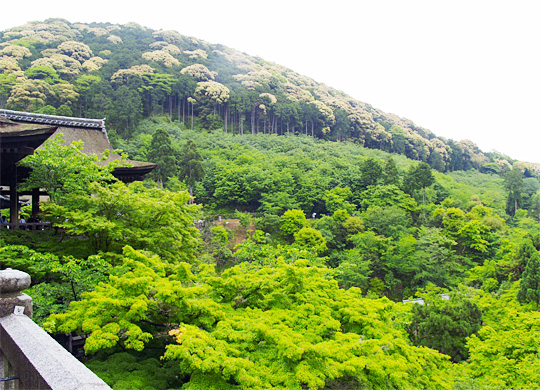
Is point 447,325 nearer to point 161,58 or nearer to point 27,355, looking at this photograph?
point 27,355

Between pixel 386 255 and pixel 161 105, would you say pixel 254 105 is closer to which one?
pixel 161 105

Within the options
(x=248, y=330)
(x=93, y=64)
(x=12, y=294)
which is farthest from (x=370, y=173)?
(x=93, y=64)

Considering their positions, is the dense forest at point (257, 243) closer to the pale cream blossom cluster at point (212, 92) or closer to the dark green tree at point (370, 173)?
the dark green tree at point (370, 173)

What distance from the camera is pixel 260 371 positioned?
497 centimetres

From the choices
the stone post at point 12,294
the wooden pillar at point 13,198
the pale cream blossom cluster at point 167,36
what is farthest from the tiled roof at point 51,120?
the pale cream blossom cluster at point 167,36

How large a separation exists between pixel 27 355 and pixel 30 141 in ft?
18.6

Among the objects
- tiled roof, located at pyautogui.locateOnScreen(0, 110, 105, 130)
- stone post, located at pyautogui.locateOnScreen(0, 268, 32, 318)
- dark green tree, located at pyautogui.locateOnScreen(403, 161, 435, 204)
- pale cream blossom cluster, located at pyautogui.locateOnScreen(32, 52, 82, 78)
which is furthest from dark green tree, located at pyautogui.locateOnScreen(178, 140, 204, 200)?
stone post, located at pyautogui.locateOnScreen(0, 268, 32, 318)

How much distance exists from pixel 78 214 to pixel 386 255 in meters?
18.5

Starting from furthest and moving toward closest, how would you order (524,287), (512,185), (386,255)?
(512,185) < (386,255) < (524,287)

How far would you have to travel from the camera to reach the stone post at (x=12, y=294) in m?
2.56

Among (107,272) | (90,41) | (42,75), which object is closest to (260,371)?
(107,272)

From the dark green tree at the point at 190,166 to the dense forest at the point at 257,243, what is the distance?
0.45 feet

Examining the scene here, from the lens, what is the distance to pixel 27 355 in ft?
6.88

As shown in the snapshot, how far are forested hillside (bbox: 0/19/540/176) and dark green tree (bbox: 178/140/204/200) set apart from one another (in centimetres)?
1288
